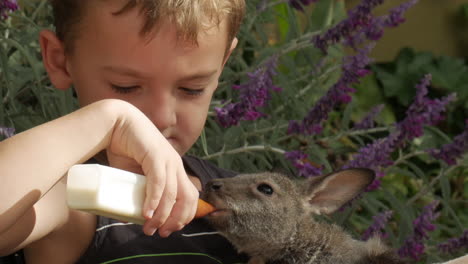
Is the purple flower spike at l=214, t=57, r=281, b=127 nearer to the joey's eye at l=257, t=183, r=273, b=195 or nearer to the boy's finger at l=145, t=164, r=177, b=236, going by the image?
the joey's eye at l=257, t=183, r=273, b=195

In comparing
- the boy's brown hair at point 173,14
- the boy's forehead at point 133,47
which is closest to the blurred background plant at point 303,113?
the boy's brown hair at point 173,14

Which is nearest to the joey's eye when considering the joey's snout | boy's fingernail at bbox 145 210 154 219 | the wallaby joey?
the wallaby joey

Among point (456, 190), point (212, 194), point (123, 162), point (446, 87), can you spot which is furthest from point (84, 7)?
point (446, 87)

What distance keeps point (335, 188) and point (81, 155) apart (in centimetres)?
97

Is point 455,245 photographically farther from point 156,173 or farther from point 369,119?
point 156,173

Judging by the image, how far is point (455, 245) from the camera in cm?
244

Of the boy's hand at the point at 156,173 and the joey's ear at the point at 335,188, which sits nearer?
the boy's hand at the point at 156,173

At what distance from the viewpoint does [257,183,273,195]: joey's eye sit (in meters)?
1.87

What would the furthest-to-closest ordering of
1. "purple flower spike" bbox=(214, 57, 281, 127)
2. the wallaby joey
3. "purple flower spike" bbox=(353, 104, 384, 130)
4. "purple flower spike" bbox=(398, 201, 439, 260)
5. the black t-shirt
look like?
"purple flower spike" bbox=(353, 104, 384, 130) → "purple flower spike" bbox=(398, 201, 439, 260) → "purple flower spike" bbox=(214, 57, 281, 127) → the wallaby joey → the black t-shirt

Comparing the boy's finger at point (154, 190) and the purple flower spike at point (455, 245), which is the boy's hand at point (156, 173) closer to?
the boy's finger at point (154, 190)

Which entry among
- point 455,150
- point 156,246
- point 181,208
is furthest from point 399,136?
point 181,208

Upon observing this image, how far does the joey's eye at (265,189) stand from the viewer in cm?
187

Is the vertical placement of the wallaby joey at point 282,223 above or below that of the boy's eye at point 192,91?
below

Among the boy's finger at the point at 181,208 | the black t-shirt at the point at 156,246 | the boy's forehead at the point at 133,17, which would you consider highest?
the boy's forehead at the point at 133,17
